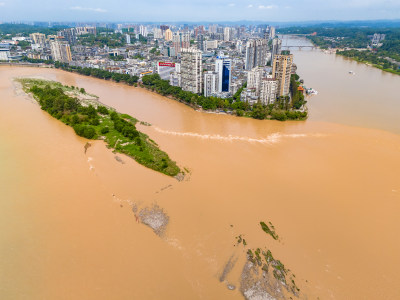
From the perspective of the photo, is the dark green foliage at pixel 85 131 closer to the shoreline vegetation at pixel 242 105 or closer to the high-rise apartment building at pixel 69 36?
the shoreline vegetation at pixel 242 105

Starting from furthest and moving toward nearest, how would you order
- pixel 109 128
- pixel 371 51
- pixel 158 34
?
pixel 158 34, pixel 371 51, pixel 109 128

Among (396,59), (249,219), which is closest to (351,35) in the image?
(396,59)

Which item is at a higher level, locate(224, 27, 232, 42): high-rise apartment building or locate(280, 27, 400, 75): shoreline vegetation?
locate(224, 27, 232, 42): high-rise apartment building

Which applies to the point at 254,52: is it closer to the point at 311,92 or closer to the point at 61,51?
the point at 311,92

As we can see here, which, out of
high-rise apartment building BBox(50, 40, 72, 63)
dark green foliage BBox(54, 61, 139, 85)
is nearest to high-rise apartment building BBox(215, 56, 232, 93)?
dark green foliage BBox(54, 61, 139, 85)

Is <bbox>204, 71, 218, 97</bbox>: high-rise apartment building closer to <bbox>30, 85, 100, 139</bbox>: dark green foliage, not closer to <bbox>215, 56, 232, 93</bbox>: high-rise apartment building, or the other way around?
<bbox>215, 56, 232, 93</bbox>: high-rise apartment building

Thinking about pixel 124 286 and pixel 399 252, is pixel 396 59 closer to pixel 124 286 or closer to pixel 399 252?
pixel 399 252

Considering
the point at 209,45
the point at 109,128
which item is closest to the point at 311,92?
the point at 109,128
